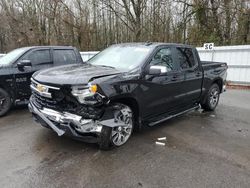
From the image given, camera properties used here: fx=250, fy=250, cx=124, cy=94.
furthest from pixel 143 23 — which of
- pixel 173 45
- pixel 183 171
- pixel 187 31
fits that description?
pixel 183 171

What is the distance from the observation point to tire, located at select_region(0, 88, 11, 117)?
6062mm

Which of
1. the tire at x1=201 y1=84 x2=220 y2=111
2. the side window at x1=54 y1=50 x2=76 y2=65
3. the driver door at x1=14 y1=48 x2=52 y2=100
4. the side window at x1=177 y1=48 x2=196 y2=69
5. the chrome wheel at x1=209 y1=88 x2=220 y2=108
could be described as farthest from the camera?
the side window at x1=54 y1=50 x2=76 y2=65

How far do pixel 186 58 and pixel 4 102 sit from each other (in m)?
4.50

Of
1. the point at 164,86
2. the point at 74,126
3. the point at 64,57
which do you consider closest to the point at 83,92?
the point at 74,126

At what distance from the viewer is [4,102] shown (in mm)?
6121

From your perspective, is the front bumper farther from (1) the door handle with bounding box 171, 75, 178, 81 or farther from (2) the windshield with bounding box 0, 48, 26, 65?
(2) the windshield with bounding box 0, 48, 26, 65

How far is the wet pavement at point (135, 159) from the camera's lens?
3287 millimetres

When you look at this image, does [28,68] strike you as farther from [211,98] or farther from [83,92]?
[211,98]

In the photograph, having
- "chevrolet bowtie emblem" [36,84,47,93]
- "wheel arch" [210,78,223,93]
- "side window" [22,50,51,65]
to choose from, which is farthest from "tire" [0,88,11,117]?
"wheel arch" [210,78,223,93]

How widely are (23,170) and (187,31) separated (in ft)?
52.1

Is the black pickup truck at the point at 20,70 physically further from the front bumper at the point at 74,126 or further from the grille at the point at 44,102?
the front bumper at the point at 74,126

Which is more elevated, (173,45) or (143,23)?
(143,23)

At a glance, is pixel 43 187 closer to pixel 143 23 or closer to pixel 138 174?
pixel 138 174

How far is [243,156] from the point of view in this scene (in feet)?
13.4
